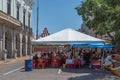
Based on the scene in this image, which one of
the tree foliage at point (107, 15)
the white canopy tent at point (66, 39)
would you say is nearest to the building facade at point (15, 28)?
the white canopy tent at point (66, 39)

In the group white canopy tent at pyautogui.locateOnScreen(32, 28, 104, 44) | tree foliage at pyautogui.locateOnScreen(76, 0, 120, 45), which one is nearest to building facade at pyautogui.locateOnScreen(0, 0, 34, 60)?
white canopy tent at pyautogui.locateOnScreen(32, 28, 104, 44)

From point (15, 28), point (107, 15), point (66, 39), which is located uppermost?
point (15, 28)

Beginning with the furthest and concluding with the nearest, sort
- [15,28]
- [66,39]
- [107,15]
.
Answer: [15,28], [66,39], [107,15]

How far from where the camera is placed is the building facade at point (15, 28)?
146 feet

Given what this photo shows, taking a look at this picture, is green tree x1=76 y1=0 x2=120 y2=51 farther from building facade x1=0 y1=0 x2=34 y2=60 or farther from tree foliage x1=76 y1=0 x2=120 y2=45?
building facade x1=0 y1=0 x2=34 y2=60

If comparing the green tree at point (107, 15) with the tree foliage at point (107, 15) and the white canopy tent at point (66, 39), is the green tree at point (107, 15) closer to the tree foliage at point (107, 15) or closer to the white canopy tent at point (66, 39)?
the tree foliage at point (107, 15)

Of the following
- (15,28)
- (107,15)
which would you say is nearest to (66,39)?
(107,15)

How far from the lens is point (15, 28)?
52.3 metres

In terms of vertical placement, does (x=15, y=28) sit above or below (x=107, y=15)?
above

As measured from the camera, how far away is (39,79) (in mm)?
19719

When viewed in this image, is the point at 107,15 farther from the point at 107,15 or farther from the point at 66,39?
the point at 66,39

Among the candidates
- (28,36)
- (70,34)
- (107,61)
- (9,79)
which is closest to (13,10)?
(28,36)

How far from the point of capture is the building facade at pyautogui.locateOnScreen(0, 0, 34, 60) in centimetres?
4462

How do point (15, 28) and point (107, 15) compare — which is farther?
point (15, 28)
